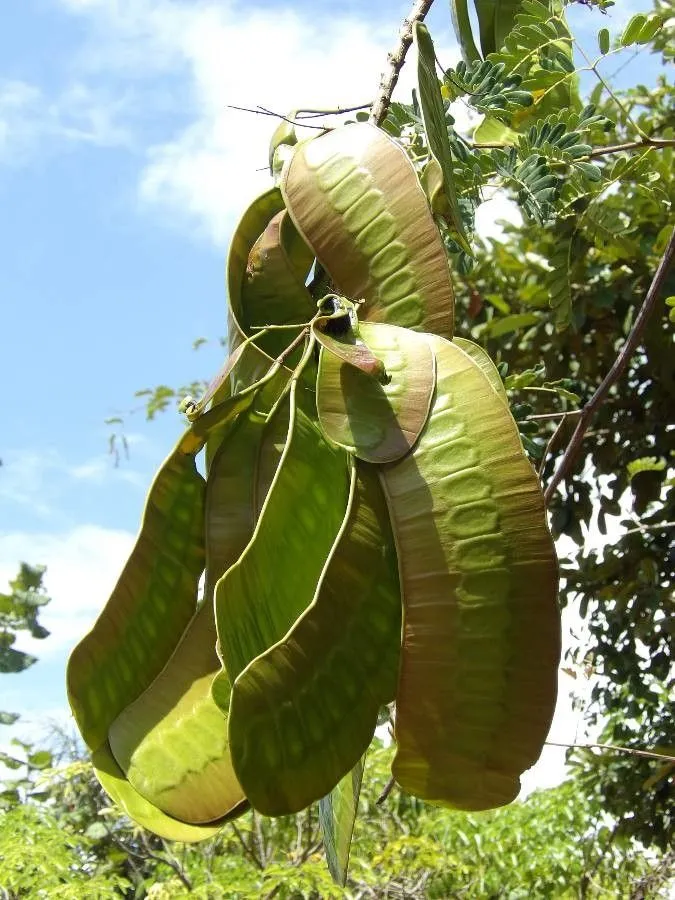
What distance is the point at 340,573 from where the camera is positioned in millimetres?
595

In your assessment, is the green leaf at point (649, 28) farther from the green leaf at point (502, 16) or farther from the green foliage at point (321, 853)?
the green foliage at point (321, 853)

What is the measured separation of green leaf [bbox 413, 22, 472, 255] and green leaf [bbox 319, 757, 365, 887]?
0.40 metres

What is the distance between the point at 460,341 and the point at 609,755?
3598mm

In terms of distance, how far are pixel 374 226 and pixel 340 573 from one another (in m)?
0.24

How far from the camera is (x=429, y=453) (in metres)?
0.60

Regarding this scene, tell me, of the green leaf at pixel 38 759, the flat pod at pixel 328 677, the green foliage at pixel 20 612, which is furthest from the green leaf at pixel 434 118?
the green leaf at pixel 38 759

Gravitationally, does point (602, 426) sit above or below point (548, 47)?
below

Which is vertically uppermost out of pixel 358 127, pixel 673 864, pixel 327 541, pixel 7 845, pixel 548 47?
pixel 548 47

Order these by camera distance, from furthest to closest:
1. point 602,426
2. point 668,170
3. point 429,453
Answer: point 602,426
point 668,170
point 429,453

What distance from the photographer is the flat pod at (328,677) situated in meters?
0.58

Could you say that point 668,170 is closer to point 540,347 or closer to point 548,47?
point 540,347

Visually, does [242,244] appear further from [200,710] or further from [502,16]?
[502,16]

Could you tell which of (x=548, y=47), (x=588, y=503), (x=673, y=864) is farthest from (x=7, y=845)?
(x=548, y=47)

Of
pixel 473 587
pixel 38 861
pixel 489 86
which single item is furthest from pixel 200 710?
pixel 38 861
